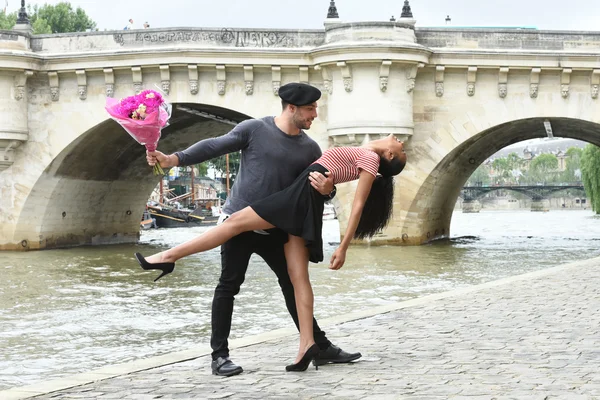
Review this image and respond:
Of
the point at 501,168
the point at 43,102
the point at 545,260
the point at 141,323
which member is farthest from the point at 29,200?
the point at 501,168

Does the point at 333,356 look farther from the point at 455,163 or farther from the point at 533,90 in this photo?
the point at 455,163

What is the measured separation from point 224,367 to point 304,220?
104cm

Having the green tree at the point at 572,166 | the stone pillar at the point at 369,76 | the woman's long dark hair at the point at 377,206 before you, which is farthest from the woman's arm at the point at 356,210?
the green tree at the point at 572,166

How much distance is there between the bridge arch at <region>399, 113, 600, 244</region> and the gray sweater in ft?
59.3

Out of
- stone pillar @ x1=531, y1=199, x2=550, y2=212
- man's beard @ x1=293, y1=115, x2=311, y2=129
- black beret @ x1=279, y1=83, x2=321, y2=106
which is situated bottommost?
stone pillar @ x1=531, y1=199, x2=550, y2=212

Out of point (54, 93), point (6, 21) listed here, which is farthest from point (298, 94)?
point (6, 21)

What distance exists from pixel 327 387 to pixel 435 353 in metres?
1.32

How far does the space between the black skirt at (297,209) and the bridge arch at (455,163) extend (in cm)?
1825

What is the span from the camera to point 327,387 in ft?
18.8

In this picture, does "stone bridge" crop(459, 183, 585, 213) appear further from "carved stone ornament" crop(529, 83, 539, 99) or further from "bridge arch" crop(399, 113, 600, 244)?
"carved stone ornament" crop(529, 83, 539, 99)

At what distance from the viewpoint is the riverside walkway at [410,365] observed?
553 centimetres

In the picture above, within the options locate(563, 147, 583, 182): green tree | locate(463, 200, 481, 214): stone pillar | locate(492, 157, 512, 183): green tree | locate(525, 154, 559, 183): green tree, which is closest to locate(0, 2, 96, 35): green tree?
locate(463, 200, 481, 214): stone pillar

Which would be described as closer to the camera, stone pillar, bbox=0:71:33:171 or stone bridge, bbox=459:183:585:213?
stone pillar, bbox=0:71:33:171

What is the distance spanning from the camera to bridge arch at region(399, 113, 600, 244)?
80.3ft
